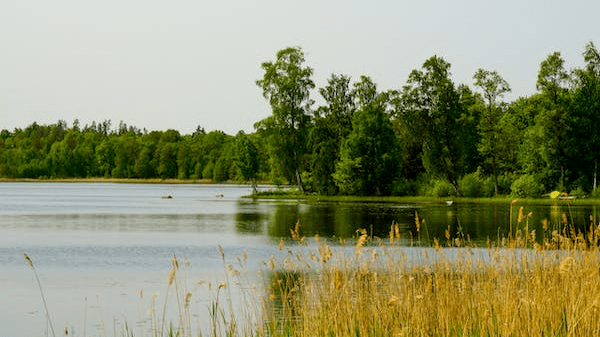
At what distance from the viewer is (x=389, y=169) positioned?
87062mm

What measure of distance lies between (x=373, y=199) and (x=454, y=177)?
8118 mm

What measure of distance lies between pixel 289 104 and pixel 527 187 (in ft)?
93.6

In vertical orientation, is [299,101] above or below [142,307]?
above

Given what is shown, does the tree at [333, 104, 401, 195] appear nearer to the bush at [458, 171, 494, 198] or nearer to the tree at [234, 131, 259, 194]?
the bush at [458, 171, 494, 198]

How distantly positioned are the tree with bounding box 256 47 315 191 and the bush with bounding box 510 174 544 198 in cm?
2537

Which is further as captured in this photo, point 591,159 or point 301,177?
point 301,177

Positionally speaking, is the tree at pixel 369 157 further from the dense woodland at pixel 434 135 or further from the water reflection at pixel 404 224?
the water reflection at pixel 404 224

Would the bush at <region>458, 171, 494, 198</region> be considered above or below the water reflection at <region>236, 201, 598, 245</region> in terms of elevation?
above

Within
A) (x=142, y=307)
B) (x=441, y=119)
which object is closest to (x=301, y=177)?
(x=441, y=119)

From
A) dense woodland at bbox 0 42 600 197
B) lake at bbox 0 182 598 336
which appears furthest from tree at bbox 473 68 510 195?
lake at bbox 0 182 598 336

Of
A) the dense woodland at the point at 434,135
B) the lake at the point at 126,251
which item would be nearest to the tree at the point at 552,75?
the dense woodland at the point at 434,135

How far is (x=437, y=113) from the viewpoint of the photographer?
272 feet

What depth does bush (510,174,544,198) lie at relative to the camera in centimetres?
7369

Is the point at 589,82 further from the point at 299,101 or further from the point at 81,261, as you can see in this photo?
the point at 81,261
